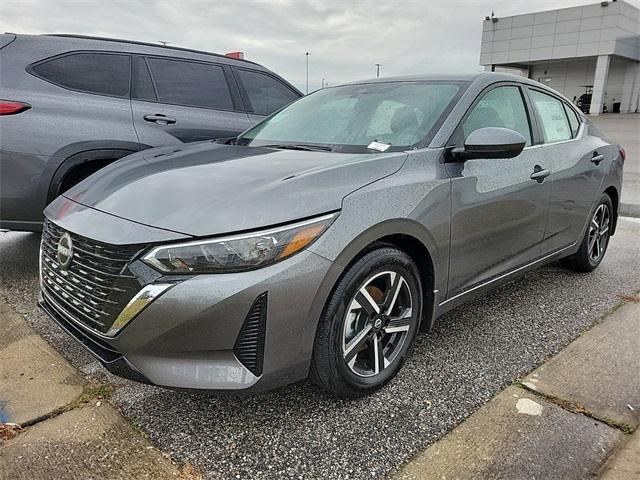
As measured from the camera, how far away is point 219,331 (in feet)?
6.18

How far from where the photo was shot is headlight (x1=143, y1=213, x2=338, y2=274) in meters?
1.87

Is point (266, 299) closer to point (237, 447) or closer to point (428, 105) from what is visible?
point (237, 447)

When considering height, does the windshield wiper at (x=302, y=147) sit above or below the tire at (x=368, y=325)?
above

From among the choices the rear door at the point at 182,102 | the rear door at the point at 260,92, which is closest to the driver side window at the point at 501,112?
the rear door at the point at 260,92

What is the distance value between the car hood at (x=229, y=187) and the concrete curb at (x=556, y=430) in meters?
1.15

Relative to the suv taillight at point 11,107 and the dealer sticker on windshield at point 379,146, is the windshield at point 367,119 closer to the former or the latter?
the dealer sticker on windshield at point 379,146

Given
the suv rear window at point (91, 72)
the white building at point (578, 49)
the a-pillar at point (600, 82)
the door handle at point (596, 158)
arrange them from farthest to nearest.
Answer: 1. the a-pillar at point (600, 82)
2. the white building at point (578, 49)
3. the door handle at point (596, 158)
4. the suv rear window at point (91, 72)

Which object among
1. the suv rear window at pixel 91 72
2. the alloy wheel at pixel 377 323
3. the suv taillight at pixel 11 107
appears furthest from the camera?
the suv rear window at pixel 91 72

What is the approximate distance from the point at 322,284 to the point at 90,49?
3.29 meters

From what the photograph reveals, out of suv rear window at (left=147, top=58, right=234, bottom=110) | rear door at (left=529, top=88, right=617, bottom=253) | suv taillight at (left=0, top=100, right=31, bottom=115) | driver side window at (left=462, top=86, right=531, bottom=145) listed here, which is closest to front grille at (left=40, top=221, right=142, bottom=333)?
suv taillight at (left=0, top=100, right=31, bottom=115)

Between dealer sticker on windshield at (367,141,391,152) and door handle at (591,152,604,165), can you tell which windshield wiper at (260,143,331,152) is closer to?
dealer sticker on windshield at (367,141,391,152)

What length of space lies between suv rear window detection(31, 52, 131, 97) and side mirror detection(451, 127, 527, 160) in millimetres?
2917

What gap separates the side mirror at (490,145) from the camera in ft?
8.46

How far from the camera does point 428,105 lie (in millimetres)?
2920
